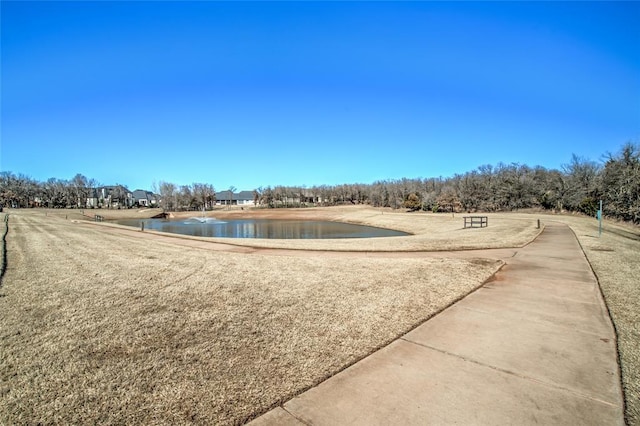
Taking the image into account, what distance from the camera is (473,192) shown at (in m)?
68.4

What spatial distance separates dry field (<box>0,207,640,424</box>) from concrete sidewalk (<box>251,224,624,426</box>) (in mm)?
221

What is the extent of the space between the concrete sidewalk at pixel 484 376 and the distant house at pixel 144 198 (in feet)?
461

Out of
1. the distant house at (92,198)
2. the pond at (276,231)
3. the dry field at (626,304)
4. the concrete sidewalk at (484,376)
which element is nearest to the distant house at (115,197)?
the distant house at (92,198)

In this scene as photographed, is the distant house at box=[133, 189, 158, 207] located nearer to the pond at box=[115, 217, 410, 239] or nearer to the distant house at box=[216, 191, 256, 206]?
the distant house at box=[216, 191, 256, 206]

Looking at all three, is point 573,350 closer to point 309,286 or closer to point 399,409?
point 399,409

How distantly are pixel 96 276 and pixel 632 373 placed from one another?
967 cm

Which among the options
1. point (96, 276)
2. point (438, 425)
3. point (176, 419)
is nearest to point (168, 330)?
point (176, 419)

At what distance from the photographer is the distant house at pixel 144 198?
13070cm

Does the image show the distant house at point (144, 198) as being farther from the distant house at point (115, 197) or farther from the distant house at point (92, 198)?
the distant house at point (92, 198)

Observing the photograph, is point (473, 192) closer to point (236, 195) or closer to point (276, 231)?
point (276, 231)

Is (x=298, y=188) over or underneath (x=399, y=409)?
over

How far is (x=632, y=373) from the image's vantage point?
3.59 meters

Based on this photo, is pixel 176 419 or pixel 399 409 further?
pixel 399 409

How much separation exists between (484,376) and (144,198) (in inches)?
5971
